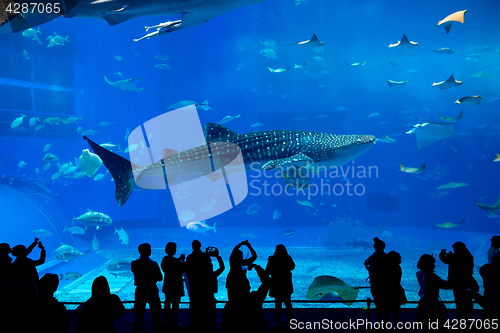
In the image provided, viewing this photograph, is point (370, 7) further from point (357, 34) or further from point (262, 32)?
point (262, 32)

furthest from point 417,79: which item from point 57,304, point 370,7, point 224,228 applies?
point 57,304

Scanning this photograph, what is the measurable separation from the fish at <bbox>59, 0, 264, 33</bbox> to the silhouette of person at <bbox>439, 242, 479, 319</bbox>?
343 centimetres

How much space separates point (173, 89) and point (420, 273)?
78.3 feet

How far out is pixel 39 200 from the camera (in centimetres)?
1488

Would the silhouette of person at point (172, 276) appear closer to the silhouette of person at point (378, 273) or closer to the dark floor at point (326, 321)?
the dark floor at point (326, 321)

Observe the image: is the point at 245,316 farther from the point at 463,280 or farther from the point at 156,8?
the point at 156,8

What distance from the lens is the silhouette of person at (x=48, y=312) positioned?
2020mm

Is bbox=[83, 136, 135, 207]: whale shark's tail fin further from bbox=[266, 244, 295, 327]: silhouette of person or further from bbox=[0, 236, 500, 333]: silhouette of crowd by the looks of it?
bbox=[266, 244, 295, 327]: silhouette of person

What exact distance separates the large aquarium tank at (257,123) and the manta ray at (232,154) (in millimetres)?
5552

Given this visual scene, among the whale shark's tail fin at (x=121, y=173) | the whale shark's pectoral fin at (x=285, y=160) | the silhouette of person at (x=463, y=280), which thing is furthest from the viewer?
the whale shark's tail fin at (x=121, y=173)


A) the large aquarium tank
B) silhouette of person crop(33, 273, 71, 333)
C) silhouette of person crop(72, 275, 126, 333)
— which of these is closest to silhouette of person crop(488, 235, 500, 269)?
silhouette of person crop(72, 275, 126, 333)

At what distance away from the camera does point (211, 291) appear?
2699 mm

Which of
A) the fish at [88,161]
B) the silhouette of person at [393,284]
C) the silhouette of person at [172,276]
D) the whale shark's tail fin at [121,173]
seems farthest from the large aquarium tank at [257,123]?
the silhouette of person at [393,284]

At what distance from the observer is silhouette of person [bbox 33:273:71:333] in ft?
6.63
